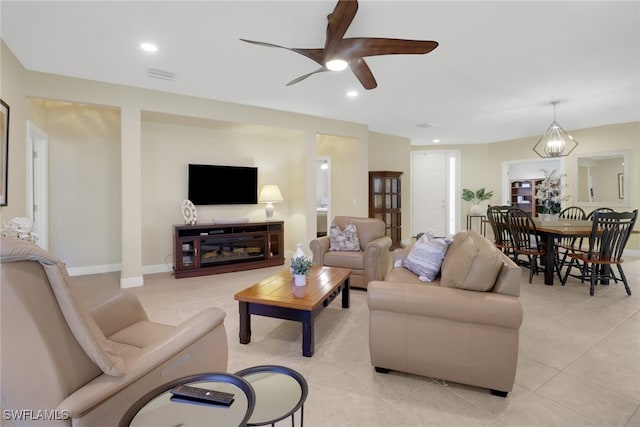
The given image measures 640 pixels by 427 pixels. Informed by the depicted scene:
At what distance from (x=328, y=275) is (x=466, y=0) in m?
2.55

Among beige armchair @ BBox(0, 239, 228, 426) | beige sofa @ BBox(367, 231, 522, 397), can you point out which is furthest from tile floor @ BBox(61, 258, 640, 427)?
beige armchair @ BBox(0, 239, 228, 426)

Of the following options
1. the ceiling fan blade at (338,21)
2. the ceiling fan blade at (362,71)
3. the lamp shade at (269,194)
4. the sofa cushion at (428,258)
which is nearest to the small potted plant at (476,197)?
the lamp shade at (269,194)

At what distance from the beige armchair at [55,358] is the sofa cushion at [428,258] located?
6.94 feet

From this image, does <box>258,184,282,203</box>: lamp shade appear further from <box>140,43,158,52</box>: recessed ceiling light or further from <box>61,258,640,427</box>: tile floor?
<box>140,43,158,52</box>: recessed ceiling light

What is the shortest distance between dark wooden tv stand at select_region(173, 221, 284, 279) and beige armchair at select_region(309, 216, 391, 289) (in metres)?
1.50

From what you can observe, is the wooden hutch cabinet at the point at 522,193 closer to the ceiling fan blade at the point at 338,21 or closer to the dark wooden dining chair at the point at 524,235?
the dark wooden dining chair at the point at 524,235

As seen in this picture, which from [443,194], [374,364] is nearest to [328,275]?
[374,364]

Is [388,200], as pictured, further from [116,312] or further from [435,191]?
[116,312]

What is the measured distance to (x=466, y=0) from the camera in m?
2.26

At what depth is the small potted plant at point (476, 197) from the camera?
7.76 metres

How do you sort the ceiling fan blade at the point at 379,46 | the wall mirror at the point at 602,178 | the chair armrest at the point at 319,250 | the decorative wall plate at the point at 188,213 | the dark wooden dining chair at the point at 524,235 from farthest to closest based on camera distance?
1. the wall mirror at the point at 602,178
2. the decorative wall plate at the point at 188,213
3. the dark wooden dining chair at the point at 524,235
4. the chair armrest at the point at 319,250
5. the ceiling fan blade at the point at 379,46

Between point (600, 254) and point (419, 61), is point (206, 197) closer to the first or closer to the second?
point (419, 61)

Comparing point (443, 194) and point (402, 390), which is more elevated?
point (443, 194)

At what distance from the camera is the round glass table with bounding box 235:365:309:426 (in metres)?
1.10
